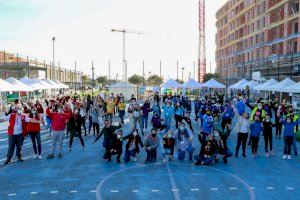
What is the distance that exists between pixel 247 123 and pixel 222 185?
3.82 metres

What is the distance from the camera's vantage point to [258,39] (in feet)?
192

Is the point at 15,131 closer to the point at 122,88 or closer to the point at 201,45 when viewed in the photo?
the point at 122,88

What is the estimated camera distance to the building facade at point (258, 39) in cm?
4509

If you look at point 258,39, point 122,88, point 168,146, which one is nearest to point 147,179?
point 168,146

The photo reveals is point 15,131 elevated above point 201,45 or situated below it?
→ below

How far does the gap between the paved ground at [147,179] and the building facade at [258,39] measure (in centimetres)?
2339

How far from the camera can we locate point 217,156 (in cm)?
1094

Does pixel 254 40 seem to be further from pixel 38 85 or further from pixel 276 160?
pixel 276 160

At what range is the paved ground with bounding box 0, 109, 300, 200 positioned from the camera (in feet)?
25.8

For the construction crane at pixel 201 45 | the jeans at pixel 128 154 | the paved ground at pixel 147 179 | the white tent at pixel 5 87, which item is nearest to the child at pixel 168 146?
the paved ground at pixel 147 179

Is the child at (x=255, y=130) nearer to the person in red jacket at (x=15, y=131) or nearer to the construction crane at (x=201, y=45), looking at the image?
the person in red jacket at (x=15, y=131)

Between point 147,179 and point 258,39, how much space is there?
5452 cm

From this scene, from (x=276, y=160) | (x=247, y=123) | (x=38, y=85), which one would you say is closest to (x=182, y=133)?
(x=247, y=123)

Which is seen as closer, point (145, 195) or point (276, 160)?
point (145, 195)
